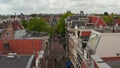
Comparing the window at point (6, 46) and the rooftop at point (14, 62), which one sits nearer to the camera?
the rooftop at point (14, 62)

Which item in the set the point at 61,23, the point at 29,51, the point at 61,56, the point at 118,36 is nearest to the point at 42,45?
the point at 29,51

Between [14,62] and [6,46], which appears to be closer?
[14,62]

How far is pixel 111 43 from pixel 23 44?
1955 cm

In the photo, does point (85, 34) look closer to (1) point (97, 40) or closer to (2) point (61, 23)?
(1) point (97, 40)

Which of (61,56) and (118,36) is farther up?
(118,36)

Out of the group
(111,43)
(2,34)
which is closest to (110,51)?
(111,43)

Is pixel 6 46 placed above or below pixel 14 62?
below

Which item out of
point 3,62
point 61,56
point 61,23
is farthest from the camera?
point 61,23

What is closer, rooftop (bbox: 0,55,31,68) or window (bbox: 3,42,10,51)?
rooftop (bbox: 0,55,31,68)

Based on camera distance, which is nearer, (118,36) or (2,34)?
(118,36)

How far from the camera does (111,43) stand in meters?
36.1

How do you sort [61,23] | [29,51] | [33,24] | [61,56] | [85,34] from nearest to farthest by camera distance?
[29,51] < [85,34] < [61,56] < [33,24] < [61,23]

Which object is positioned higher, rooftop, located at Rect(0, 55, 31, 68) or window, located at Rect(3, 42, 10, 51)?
rooftop, located at Rect(0, 55, 31, 68)

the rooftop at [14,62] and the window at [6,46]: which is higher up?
the rooftop at [14,62]
